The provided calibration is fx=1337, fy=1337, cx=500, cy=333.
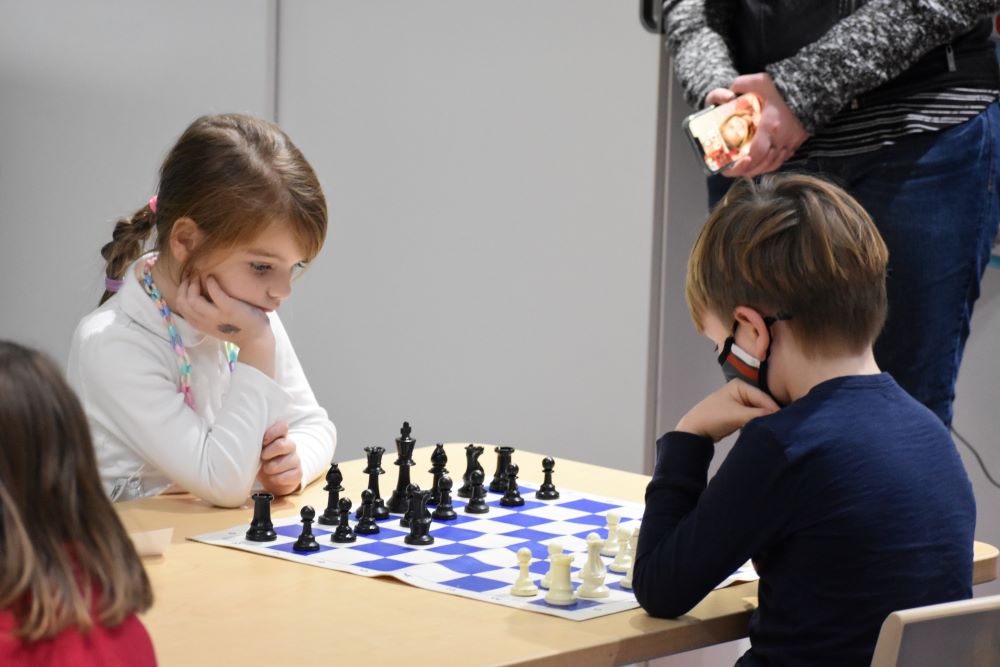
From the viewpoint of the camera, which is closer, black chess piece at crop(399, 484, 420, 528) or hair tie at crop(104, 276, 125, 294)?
black chess piece at crop(399, 484, 420, 528)

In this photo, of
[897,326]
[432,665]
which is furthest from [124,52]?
[432,665]

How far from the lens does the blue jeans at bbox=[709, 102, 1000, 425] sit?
2.25m

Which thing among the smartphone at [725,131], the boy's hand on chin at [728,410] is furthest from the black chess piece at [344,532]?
the smartphone at [725,131]

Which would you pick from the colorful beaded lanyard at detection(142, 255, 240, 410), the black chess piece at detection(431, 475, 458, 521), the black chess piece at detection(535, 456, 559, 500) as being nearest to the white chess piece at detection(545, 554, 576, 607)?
the black chess piece at detection(431, 475, 458, 521)

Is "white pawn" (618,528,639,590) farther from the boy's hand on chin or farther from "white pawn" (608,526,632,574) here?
the boy's hand on chin

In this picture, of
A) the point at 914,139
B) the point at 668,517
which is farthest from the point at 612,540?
the point at 914,139

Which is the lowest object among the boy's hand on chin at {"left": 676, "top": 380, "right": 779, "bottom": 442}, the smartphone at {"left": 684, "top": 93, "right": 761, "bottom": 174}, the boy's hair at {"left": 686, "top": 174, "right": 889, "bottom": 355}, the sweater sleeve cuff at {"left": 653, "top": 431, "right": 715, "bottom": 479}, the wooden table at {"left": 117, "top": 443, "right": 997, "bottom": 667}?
the wooden table at {"left": 117, "top": 443, "right": 997, "bottom": 667}

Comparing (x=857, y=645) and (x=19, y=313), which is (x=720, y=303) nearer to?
(x=857, y=645)

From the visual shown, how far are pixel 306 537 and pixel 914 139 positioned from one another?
1271mm

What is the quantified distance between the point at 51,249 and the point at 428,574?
11.0 ft

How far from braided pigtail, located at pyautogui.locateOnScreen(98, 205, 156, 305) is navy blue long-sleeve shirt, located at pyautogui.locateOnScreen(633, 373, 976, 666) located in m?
1.16

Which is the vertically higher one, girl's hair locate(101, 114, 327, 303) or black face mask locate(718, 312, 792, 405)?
girl's hair locate(101, 114, 327, 303)

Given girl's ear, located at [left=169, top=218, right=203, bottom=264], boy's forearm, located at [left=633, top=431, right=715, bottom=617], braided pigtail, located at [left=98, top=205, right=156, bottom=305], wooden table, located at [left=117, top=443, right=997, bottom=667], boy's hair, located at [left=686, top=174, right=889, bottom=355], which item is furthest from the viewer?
braided pigtail, located at [left=98, top=205, right=156, bottom=305]

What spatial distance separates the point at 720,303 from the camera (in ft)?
5.53
